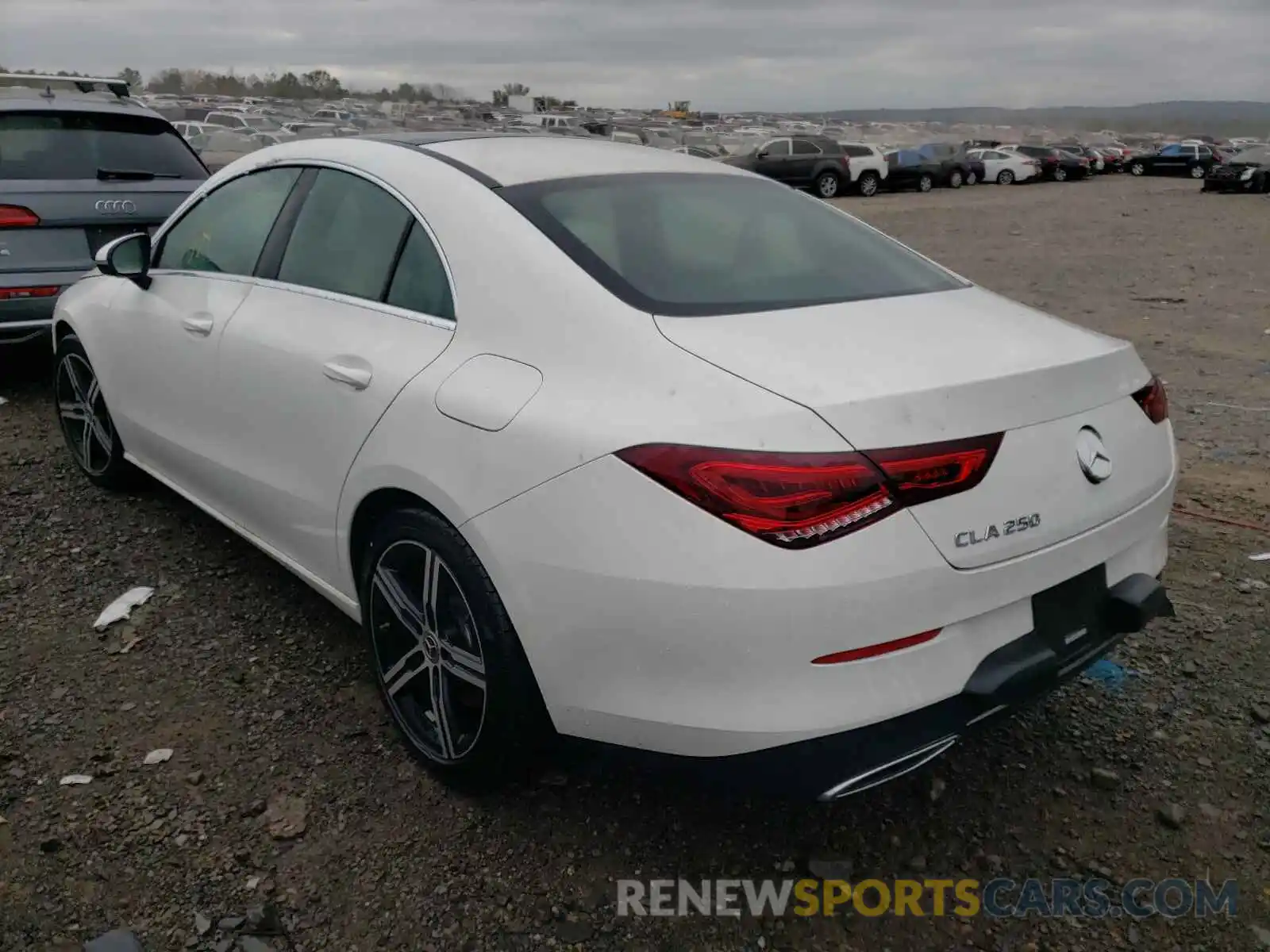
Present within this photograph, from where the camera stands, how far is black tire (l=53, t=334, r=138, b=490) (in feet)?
14.5

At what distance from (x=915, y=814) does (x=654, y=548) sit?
1.18 metres

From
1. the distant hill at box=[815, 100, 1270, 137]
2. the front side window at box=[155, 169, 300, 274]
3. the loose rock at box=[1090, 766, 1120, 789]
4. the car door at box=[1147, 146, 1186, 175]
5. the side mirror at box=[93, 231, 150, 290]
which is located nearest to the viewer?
the loose rock at box=[1090, 766, 1120, 789]

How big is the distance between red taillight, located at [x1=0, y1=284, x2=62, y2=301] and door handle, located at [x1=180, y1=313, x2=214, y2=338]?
2558mm

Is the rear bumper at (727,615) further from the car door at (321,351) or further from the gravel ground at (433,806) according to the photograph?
the car door at (321,351)

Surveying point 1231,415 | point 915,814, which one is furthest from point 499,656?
point 1231,415

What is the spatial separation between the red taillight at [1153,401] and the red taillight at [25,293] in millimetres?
5355

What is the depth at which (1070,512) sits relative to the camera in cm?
212

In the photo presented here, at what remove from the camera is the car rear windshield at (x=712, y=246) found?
2383mm

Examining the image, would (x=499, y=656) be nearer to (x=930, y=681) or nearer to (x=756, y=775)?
(x=756, y=775)

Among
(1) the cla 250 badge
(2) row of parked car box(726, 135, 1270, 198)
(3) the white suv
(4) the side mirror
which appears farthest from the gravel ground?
(3) the white suv

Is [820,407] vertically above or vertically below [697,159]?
below

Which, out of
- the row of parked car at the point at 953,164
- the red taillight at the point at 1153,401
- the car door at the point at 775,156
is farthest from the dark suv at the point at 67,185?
the car door at the point at 775,156

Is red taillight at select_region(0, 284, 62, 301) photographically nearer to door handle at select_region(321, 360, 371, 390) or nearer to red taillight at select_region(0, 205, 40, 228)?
red taillight at select_region(0, 205, 40, 228)

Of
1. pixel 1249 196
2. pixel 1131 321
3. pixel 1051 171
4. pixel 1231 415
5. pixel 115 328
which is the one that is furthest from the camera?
pixel 1051 171
